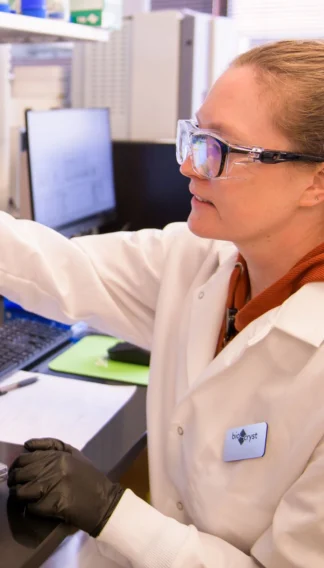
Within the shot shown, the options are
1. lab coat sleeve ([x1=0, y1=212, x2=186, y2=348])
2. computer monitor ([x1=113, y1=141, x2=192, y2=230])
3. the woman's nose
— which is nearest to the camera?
the woman's nose

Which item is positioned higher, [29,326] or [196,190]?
[196,190]

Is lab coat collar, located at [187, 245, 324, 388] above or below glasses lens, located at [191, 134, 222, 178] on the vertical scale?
below

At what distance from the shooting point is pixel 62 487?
903 mm

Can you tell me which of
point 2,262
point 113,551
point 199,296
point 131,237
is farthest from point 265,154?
point 113,551

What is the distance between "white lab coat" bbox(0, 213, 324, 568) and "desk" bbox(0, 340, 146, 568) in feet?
0.20

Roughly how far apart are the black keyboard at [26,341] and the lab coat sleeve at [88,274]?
0.51 feet

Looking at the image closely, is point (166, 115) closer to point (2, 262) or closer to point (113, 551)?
point (2, 262)

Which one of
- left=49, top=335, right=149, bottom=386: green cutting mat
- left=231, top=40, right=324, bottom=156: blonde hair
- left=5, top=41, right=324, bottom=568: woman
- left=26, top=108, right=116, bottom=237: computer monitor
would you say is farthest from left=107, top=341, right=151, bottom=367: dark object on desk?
left=231, top=40, right=324, bottom=156: blonde hair

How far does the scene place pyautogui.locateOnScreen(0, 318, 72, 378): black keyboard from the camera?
4.54 feet

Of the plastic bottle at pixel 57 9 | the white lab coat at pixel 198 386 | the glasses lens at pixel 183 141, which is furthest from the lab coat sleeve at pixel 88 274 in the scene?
the plastic bottle at pixel 57 9

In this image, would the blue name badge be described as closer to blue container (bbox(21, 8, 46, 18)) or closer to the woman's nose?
the woman's nose

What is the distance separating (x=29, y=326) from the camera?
5.16 ft

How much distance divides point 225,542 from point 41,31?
1035mm

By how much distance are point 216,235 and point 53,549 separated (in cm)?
52
